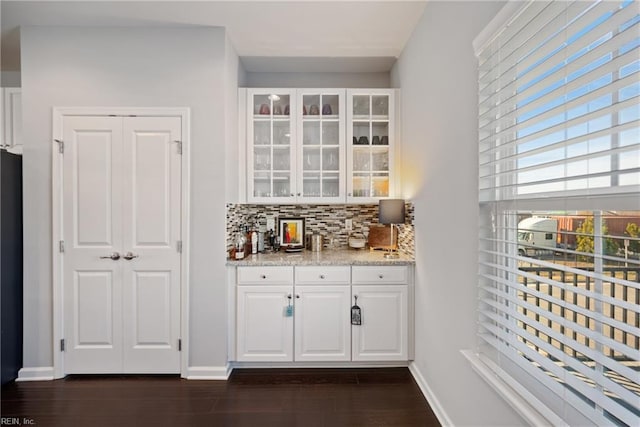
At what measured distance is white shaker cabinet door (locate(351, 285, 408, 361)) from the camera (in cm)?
272

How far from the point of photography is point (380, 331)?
2721 mm

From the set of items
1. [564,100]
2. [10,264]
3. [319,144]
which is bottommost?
[10,264]

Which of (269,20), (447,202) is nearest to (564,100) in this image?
(447,202)

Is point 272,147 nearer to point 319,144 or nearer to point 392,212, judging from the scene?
point 319,144

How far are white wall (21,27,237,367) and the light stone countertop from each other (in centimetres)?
39

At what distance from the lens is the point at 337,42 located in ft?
9.17

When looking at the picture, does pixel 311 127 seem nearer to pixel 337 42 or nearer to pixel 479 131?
pixel 337 42

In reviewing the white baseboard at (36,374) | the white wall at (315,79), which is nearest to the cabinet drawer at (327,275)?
the white wall at (315,79)

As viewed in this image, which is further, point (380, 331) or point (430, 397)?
point (380, 331)

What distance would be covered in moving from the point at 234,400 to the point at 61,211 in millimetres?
1981

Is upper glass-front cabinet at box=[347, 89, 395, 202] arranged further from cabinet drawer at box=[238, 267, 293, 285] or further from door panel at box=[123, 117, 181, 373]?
door panel at box=[123, 117, 181, 373]

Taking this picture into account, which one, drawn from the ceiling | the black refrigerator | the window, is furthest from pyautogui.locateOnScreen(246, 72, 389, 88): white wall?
the black refrigerator

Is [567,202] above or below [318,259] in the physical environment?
above

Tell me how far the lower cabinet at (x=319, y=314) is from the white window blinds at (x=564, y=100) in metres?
1.49
